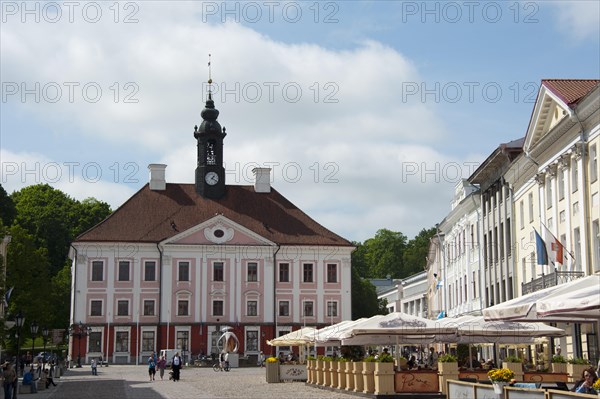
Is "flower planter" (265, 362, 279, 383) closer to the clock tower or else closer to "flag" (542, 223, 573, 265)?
"flag" (542, 223, 573, 265)

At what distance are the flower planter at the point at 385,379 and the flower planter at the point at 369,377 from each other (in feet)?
2.24

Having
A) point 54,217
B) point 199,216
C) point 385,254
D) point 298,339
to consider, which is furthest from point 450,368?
point 385,254

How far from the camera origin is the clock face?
3263 inches

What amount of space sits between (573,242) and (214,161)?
51.0 meters

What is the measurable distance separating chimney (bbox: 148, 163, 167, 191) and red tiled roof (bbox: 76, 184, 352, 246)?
0.48m

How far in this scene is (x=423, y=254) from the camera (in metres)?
138

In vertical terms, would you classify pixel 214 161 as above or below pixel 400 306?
above

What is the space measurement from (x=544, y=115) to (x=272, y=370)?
15.7 metres

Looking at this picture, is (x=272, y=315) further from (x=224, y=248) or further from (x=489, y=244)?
(x=489, y=244)

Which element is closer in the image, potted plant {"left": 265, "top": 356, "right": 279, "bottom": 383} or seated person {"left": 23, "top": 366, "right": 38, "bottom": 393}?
seated person {"left": 23, "top": 366, "right": 38, "bottom": 393}

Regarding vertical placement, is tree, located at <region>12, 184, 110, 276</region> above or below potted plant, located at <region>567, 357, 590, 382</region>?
above

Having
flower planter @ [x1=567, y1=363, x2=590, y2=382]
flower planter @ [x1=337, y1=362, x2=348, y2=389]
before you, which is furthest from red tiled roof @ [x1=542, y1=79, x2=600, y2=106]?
flower planter @ [x1=337, y1=362, x2=348, y2=389]

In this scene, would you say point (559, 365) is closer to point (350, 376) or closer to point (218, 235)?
point (350, 376)

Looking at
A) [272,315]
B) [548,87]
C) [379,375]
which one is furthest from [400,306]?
[379,375]
